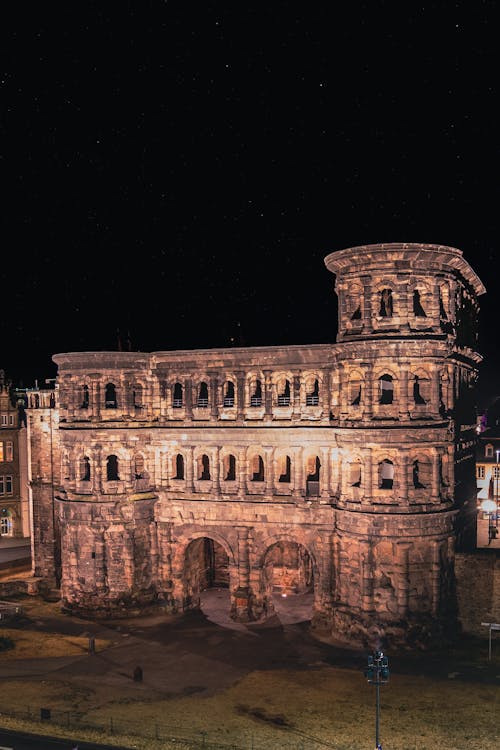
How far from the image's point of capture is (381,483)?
1708 inches

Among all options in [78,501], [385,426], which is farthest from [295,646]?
[78,501]

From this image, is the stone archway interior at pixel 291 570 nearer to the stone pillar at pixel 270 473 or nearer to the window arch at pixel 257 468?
the window arch at pixel 257 468

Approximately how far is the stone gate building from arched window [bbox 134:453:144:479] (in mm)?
132

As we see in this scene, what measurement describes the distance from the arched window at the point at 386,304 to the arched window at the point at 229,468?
517 inches

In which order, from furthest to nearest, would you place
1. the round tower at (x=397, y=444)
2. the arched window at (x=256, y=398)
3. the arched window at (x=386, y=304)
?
1. the arched window at (x=256, y=398)
2. the arched window at (x=386, y=304)
3. the round tower at (x=397, y=444)

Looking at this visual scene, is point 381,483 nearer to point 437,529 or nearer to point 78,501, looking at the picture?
point 437,529

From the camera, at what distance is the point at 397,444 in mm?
40344

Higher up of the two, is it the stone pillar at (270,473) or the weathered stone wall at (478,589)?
the stone pillar at (270,473)

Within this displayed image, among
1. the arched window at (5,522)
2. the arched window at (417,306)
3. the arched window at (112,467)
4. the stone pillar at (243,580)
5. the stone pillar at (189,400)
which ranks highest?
the arched window at (417,306)

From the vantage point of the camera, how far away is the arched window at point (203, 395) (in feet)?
157

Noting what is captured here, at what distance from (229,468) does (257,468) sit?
6.20 ft

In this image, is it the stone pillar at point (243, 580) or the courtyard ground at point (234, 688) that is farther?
the stone pillar at point (243, 580)

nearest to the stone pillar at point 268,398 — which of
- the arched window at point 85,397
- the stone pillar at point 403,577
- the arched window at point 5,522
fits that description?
the stone pillar at point 403,577

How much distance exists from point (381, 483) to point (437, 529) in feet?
14.1
